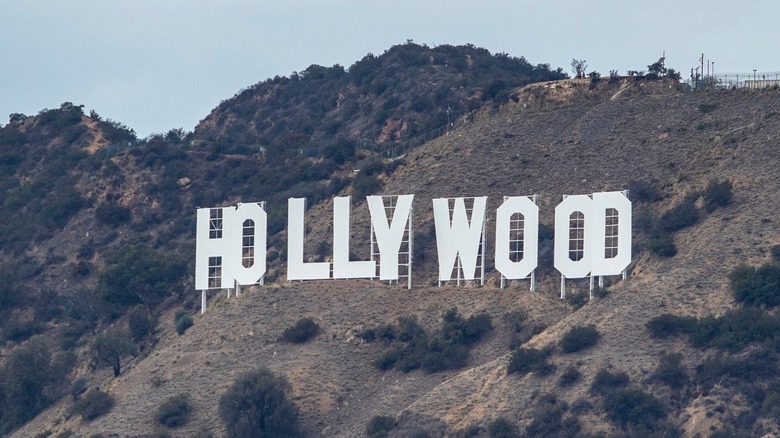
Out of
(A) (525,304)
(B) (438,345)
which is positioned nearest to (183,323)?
A: (B) (438,345)

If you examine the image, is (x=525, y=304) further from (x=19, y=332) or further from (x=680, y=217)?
(x=19, y=332)

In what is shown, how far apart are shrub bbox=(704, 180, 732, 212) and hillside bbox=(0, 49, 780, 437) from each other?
32 centimetres

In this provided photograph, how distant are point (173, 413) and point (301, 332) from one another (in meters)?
7.11

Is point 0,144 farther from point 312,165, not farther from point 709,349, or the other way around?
point 709,349

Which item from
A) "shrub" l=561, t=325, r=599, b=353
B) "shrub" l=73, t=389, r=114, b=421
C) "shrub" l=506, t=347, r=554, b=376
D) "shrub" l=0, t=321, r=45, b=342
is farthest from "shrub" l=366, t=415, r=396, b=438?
"shrub" l=0, t=321, r=45, b=342

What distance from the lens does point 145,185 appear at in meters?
113

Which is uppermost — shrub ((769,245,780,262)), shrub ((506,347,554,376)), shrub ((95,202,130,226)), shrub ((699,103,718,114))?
shrub ((699,103,718,114))

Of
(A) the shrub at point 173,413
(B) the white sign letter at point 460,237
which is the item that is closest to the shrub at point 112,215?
(B) the white sign letter at point 460,237

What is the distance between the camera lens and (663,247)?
7944 centimetres

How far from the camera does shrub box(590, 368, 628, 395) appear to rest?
71.2 meters

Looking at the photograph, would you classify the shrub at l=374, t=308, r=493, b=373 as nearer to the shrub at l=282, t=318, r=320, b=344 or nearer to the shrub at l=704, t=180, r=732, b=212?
the shrub at l=282, t=318, r=320, b=344

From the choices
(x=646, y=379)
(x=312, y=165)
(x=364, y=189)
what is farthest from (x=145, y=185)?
(x=646, y=379)

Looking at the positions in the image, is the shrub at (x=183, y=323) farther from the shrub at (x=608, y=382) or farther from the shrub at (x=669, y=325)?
the shrub at (x=669, y=325)

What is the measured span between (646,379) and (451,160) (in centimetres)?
Result: 2543
